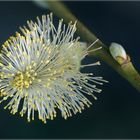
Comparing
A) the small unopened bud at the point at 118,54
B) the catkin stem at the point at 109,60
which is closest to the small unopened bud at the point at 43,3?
the catkin stem at the point at 109,60

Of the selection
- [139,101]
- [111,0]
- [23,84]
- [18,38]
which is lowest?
[139,101]

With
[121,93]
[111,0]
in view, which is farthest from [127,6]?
[121,93]

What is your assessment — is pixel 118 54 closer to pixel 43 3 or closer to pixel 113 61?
pixel 113 61

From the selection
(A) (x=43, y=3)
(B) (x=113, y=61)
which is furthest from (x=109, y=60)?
(A) (x=43, y=3)

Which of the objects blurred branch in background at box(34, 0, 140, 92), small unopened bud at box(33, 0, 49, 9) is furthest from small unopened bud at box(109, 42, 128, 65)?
small unopened bud at box(33, 0, 49, 9)

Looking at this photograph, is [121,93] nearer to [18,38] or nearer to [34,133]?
[34,133]

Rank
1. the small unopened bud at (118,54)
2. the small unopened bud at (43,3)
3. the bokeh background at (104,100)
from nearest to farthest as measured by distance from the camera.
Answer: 1. the small unopened bud at (118,54)
2. the small unopened bud at (43,3)
3. the bokeh background at (104,100)

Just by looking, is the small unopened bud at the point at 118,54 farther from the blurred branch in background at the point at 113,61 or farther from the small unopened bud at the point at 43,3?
the small unopened bud at the point at 43,3
